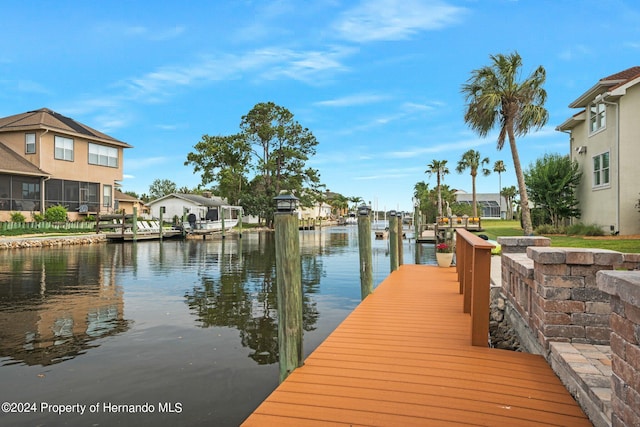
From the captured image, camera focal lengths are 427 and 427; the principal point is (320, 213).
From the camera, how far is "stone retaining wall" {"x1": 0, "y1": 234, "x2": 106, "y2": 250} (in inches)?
859

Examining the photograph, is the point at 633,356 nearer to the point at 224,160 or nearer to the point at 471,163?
the point at 224,160

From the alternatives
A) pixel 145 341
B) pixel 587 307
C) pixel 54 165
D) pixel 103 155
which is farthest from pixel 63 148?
pixel 587 307

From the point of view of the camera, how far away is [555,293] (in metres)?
3.84

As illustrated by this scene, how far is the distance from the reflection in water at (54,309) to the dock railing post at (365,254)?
15.1ft

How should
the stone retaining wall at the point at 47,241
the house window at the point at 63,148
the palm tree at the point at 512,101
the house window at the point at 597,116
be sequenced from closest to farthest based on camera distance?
the house window at the point at 597,116
the stone retaining wall at the point at 47,241
the palm tree at the point at 512,101
the house window at the point at 63,148

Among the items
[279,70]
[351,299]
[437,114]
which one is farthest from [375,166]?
[351,299]

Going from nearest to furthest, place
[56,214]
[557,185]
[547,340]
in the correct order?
[547,340] → [557,185] → [56,214]

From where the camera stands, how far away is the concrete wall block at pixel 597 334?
3734mm

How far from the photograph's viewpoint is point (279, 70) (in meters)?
32.2

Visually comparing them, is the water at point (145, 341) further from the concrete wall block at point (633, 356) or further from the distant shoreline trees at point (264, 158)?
the distant shoreline trees at point (264, 158)

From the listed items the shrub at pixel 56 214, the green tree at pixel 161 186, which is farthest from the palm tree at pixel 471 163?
the green tree at pixel 161 186

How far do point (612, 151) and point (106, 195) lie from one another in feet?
114

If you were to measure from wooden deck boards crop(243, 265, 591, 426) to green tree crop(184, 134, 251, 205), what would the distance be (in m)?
45.9

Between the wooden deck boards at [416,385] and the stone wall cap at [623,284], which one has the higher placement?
the stone wall cap at [623,284]
